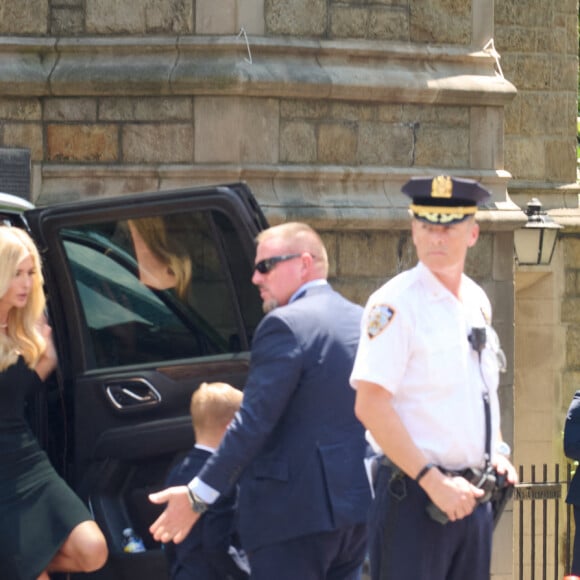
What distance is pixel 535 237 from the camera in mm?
12562

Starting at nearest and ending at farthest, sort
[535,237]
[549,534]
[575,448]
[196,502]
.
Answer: [196,502], [575,448], [535,237], [549,534]

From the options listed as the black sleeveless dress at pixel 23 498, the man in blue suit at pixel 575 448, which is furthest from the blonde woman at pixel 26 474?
the man in blue suit at pixel 575 448

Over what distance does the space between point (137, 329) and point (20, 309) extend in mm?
444

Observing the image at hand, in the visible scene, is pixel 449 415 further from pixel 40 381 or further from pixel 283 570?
pixel 40 381

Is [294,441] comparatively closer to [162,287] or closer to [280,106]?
[162,287]

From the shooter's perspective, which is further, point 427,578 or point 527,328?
point 527,328

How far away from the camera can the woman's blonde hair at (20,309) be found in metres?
5.56

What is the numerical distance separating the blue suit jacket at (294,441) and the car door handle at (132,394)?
2.40ft

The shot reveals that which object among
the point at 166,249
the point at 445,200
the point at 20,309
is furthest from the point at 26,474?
the point at 445,200

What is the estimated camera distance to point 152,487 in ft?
19.3

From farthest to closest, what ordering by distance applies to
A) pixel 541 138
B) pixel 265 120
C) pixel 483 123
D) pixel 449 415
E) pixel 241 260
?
pixel 541 138
pixel 483 123
pixel 265 120
pixel 241 260
pixel 449 415

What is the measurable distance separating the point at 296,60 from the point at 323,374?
4.63 m

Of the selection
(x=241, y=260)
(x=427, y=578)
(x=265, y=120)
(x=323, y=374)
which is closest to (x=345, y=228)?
(x=265, y=120)

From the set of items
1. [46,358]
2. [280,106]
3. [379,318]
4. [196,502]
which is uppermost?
[280,106]
